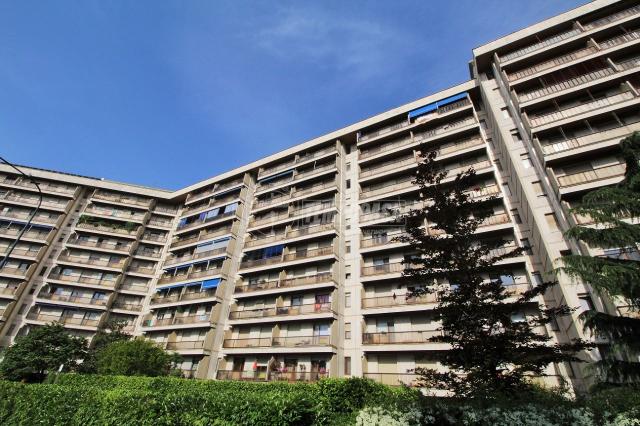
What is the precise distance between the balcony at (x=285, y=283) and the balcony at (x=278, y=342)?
450 centimetres

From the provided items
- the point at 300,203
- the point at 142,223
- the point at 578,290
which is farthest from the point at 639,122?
the point at 142,223

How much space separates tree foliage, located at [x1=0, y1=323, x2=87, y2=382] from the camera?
2823 centimetres

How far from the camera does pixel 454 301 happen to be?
11797mm

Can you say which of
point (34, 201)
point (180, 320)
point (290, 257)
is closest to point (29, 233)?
point (34, 201)

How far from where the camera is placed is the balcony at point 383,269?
2519 centimetres

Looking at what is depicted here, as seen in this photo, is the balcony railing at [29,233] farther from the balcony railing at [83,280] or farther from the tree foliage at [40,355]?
the tree foliage at [40,355]

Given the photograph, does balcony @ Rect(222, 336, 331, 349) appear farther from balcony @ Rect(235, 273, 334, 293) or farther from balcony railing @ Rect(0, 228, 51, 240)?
balcony railing @ Rect(0, 228, 51, 240)

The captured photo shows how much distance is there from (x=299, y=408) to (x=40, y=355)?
32492 millimetres

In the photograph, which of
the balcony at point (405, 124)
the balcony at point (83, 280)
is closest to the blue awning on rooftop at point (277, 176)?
the balcony at point (405, 124)

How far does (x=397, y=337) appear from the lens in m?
23.0

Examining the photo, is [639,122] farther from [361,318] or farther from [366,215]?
[361,318]

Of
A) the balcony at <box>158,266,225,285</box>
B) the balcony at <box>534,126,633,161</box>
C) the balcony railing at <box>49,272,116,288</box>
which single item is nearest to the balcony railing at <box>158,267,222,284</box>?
the balcony at <box>158,266,225,285</box>

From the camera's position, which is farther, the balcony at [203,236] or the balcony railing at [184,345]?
the balcony at [203,236]

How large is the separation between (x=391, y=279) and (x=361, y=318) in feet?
13.1
